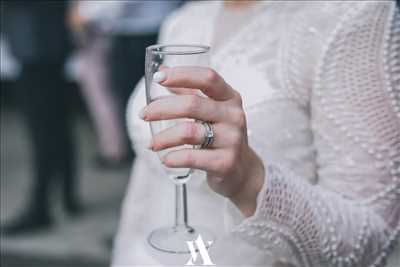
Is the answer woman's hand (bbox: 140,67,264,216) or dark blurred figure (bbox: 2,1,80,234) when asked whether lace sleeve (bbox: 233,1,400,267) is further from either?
dark blurred figure (bbox: 2,1,80,234)

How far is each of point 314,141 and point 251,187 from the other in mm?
168

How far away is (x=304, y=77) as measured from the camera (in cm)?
68

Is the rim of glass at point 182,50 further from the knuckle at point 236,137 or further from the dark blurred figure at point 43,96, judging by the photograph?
the dark blurred figure at point 43,96

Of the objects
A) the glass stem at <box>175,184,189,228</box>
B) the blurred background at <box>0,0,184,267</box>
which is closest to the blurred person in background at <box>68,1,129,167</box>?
the blurred background at <box>0,0,184,267</box>

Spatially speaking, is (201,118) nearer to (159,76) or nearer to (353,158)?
(159,76)

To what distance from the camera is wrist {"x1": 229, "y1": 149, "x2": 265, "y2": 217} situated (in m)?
0.52

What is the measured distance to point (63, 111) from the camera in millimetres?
2062

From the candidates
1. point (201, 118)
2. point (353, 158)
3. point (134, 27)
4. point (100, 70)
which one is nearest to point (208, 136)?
point (201, 118)

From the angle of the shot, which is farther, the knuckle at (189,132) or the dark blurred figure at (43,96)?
the dark blurred figure at (43,96)

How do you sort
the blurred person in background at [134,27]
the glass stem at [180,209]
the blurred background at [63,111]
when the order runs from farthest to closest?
the blurred background at [63,111] → the blurred person in background at [134,27] → the glass stem at [180,209]

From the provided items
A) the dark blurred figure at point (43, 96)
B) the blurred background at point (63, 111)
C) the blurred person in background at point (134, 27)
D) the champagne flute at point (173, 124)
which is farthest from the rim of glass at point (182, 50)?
the dark blurred figure at point (43, 96)

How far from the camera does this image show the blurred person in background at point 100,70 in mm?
1686

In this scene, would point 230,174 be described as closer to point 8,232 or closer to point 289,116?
point 289,116

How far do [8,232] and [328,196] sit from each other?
1505mm
